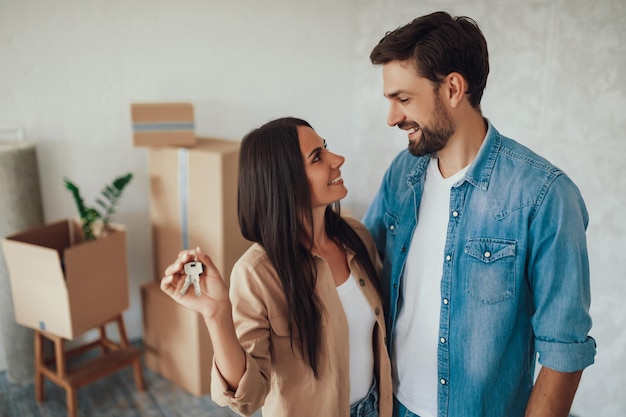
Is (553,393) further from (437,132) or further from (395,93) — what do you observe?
(395,93)

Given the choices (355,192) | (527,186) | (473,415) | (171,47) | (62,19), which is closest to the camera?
(527,186)

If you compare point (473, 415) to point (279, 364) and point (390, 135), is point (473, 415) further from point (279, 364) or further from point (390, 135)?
point (390, 135)

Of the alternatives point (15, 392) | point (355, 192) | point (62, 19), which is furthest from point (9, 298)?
point (355, 192)

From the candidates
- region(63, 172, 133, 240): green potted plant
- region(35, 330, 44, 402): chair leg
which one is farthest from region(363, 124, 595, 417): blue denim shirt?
region(35, 330, 44, 402): chair leg

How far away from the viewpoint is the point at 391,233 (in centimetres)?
149

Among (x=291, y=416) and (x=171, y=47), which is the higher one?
(x=171, y=47)

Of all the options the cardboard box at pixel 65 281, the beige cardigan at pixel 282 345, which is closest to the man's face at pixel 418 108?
the beige cardigan at pixel 282 345

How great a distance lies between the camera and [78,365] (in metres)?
2.53

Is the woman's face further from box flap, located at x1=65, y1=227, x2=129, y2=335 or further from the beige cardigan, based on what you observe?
box flap, located at x1=65, y1=227, x2=129, y2=335

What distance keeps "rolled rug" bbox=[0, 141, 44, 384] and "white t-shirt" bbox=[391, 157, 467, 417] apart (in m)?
1.93

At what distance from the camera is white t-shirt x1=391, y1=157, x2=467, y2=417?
132cm

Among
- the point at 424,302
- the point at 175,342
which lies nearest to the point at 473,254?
the point at 424,302

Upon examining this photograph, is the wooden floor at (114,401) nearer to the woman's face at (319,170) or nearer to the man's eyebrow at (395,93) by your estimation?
the woman's face at (319,170)

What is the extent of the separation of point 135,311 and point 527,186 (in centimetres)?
244
